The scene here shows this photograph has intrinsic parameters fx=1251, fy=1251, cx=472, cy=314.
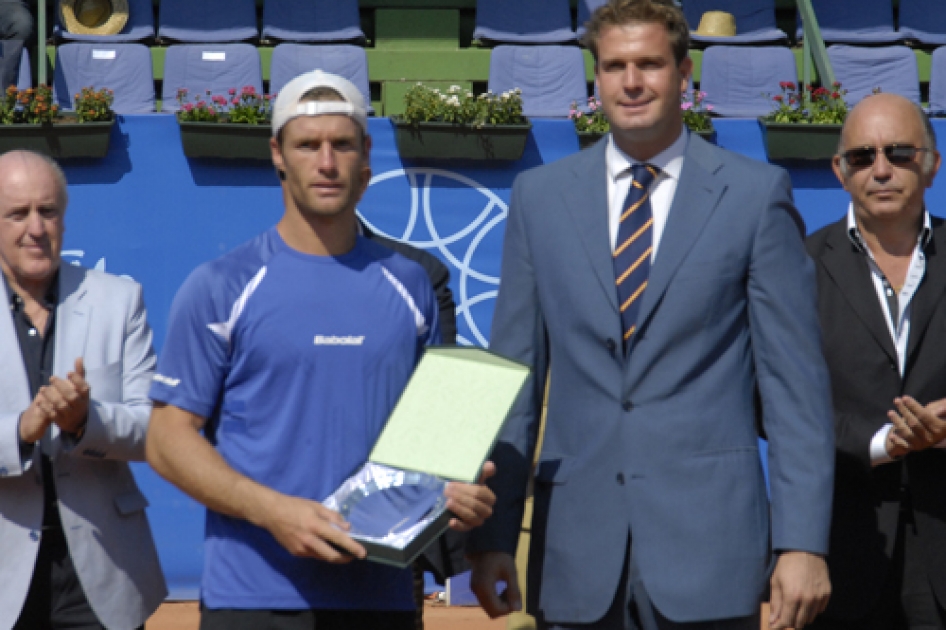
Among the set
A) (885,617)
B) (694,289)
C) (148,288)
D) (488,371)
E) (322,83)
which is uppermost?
(322,83)

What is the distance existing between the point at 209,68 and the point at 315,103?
238 inches

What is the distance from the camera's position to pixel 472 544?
8.09ft

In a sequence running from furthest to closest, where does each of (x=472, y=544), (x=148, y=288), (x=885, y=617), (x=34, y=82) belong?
1. (x=34, y=82)
2. (x=148, y=288)
3. (x=885, y=617)
4. (x=472, y=544)

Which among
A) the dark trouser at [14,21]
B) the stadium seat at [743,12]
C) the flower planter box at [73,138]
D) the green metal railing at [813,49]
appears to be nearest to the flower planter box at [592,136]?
the flower planter box at [73,138]

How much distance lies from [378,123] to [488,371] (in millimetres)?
3327

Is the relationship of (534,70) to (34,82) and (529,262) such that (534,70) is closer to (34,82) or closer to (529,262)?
(34,82)

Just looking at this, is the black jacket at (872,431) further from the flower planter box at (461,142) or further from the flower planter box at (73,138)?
the flower planter box at (73,138)

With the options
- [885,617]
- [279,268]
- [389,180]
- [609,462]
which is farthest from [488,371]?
[389,180]

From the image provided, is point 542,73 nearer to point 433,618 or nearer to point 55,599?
point 433,618

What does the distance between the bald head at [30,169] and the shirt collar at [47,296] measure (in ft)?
0.65

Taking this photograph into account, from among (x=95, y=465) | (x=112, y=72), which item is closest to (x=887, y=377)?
(x=95, y=465)

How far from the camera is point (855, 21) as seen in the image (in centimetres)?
959

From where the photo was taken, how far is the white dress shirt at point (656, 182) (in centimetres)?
245

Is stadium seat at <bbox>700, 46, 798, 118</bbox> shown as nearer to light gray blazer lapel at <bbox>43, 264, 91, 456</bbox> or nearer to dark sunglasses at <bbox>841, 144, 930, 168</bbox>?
dark sunglasses at <bbox>841, 144, 930, 168</bbox>
